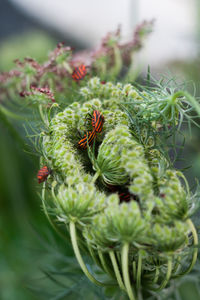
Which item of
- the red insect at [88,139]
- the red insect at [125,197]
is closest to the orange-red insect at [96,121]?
the red insect at [88,139]

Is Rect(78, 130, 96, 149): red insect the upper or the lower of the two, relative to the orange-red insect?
lower

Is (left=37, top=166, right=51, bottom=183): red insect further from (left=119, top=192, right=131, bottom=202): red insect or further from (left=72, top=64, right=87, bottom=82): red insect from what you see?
(left=72, top=64, right=87, bottom=82): red insect

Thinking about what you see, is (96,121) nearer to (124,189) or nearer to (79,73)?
(124,189)

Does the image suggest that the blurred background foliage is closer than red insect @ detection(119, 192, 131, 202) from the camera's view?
No

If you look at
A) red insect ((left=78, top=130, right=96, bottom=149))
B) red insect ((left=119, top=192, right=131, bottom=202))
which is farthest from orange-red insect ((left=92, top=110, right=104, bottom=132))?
red insect ((left=119, top=192, right=131, bottom=202))

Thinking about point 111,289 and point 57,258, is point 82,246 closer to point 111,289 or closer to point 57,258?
point 111,289

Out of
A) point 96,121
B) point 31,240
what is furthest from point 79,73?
point 31,240

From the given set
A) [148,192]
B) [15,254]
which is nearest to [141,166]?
[148,192]
